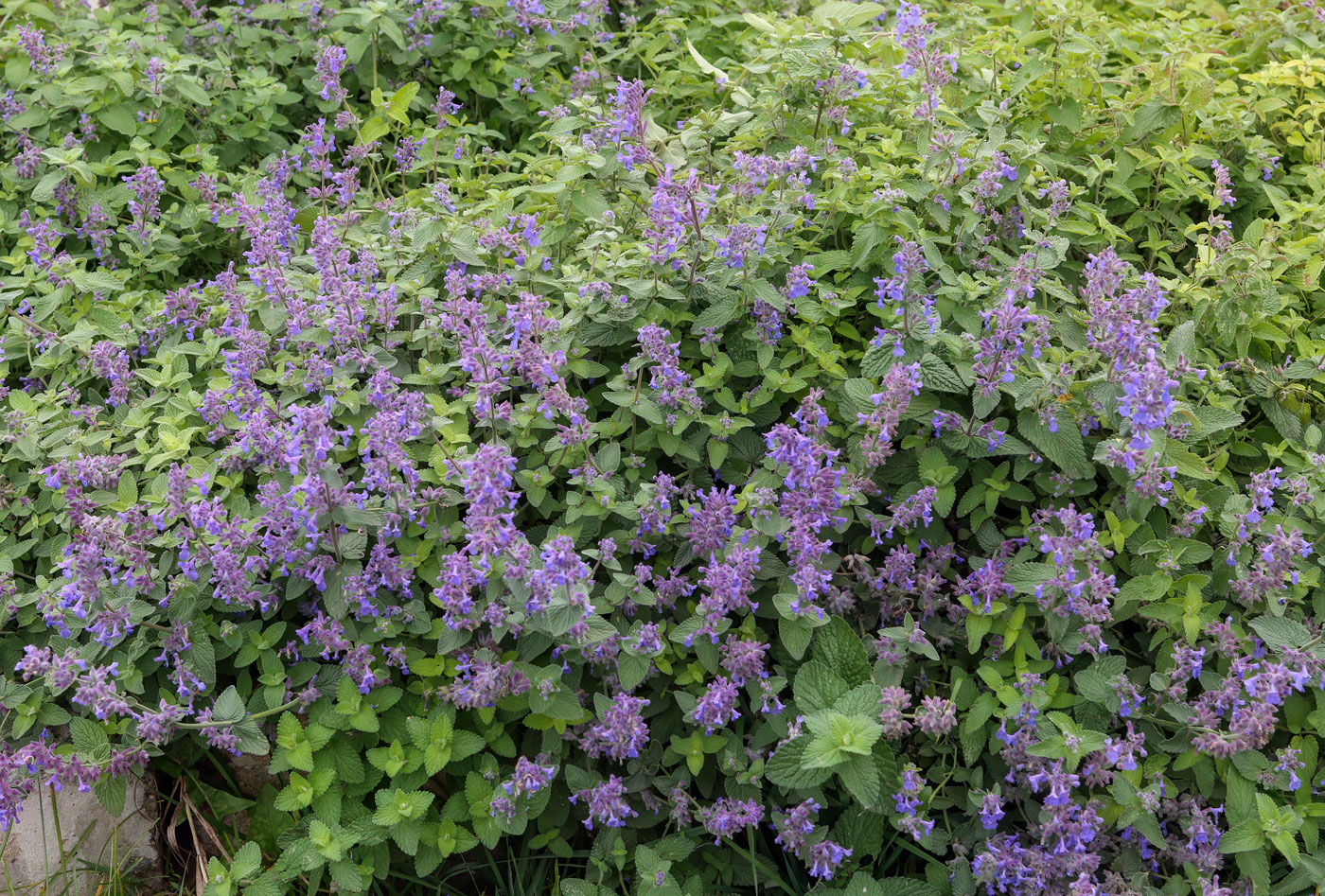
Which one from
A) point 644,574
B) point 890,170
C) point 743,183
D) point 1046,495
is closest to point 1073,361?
point 1046,495

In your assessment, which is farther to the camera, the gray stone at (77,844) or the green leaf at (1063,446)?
the gray stone at (77,844)

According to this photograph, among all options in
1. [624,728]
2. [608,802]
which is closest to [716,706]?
[624,728]

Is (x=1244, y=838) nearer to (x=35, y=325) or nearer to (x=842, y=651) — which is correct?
(x=842, y=651)

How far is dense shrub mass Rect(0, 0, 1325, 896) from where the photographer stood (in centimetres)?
277

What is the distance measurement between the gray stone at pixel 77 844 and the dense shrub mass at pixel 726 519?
Result: 0.52ft

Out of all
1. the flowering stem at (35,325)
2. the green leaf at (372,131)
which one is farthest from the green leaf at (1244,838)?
the flowering stem at (35,325)

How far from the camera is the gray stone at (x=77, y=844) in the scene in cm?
321

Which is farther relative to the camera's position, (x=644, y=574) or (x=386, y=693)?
(x=386, y=693)

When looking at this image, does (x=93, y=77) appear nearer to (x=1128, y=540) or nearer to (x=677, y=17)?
(x=677, y=17)

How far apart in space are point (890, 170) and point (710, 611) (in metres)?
1.52

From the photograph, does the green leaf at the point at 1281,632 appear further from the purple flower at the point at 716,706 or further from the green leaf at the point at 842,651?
the purple flower at the point at 716,706

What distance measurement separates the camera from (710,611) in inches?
110

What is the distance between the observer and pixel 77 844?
3.26m

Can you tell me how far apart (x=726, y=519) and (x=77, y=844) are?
2.27m
